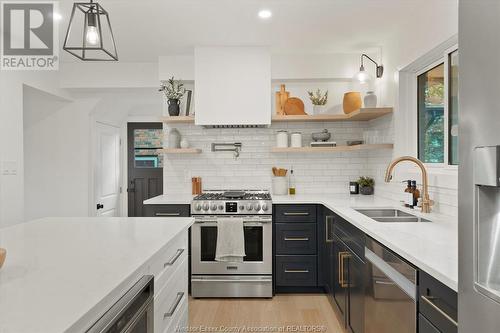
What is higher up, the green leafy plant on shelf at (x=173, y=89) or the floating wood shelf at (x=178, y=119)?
the green leafy plant on shelf at (x=173, y=89)

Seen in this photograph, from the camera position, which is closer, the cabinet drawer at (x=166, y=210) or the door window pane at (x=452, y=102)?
the door window pane at (x=452, y=102)

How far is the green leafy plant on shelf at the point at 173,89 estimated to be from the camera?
3854mm

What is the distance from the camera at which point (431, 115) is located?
2922 mm

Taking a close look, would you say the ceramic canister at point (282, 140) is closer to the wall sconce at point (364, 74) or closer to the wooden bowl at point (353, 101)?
the wooden bowl at point (353, 101)

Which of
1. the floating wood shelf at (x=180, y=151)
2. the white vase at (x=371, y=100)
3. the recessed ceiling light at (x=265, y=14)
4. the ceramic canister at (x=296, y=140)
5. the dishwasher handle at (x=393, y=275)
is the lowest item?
the dishwasher handle at (x=393, y=275)

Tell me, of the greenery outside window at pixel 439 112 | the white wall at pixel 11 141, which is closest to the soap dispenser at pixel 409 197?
the greenery outside window at pixel 439 112

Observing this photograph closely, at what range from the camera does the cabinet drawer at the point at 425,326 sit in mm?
1257

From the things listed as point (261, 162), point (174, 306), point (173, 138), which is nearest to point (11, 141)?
point (173, 138)

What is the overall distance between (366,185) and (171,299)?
2.71m

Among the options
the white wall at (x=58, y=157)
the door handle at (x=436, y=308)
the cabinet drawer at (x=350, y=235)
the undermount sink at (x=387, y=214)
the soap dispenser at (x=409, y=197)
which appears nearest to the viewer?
the door handle at (x=436, y=308)

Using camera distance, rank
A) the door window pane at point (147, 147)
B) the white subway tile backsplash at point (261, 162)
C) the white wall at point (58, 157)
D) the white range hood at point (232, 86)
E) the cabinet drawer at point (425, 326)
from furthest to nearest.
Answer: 1. the door window pane at point (147, 147)
2. the white wall at point (58, 157)
3. the white subway tile backsplash at point (261, 162)
4. the white range hood at point (232, 86)
5. the cabinet drawer at point (425, 326)

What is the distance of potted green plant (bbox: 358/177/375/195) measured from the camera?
12.4 feet

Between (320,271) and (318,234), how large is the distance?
0.36m

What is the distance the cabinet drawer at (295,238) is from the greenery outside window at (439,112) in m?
1.24
